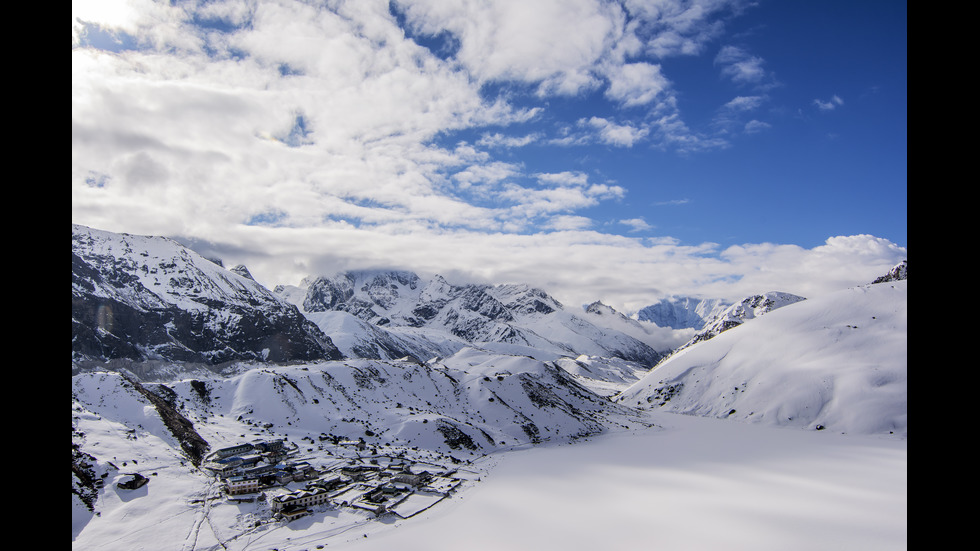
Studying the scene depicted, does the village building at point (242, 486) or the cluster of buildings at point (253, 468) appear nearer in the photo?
the village building at point (242, 486)

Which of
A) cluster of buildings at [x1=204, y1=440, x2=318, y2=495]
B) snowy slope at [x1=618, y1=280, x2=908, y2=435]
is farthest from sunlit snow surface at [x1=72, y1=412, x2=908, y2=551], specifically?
snowy slope at [x1=618, y1=280, x2=908, y2=435]

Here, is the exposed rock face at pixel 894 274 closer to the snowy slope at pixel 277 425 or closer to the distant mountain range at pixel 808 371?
the distant mountain range at pixel 808 371

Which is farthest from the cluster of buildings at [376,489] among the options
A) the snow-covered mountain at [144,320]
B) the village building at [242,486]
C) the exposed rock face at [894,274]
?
the exposed rock face at [894,274]

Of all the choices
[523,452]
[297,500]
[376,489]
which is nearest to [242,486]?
[297,500]

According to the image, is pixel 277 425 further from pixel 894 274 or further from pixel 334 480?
pixel 894 274

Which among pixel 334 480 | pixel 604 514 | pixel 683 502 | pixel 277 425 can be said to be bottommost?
pixel 277 425
